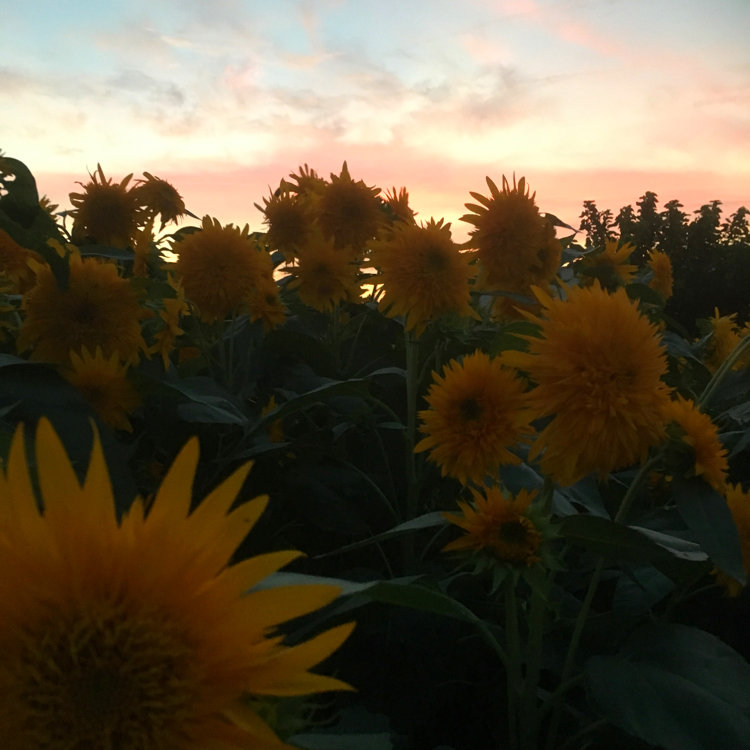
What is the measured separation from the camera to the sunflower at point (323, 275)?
2154mm

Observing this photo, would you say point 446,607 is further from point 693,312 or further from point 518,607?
point 693,312

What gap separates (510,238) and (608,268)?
1.78 ft

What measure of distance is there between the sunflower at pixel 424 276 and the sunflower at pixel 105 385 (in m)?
0.62

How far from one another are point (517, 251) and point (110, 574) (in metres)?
1.49

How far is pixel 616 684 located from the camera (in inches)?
39.1

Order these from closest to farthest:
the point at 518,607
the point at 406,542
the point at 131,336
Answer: the point at 518,607, the point at 131,336, the point at 406,542

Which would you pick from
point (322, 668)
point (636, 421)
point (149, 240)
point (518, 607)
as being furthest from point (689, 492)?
point (149, 240)

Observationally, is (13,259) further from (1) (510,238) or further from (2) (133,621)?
(2) (133,621)

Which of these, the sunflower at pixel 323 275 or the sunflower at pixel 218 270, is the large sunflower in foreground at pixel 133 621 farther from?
the sunflower at pixel 323 275

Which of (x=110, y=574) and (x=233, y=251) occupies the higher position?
(x=233, y=251)

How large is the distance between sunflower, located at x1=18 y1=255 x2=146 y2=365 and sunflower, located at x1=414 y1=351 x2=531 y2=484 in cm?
57

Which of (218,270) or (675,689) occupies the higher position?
(218,270)

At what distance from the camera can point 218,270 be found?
1812 millimetres

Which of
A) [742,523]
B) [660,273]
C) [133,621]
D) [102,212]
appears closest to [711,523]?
[742,523]
